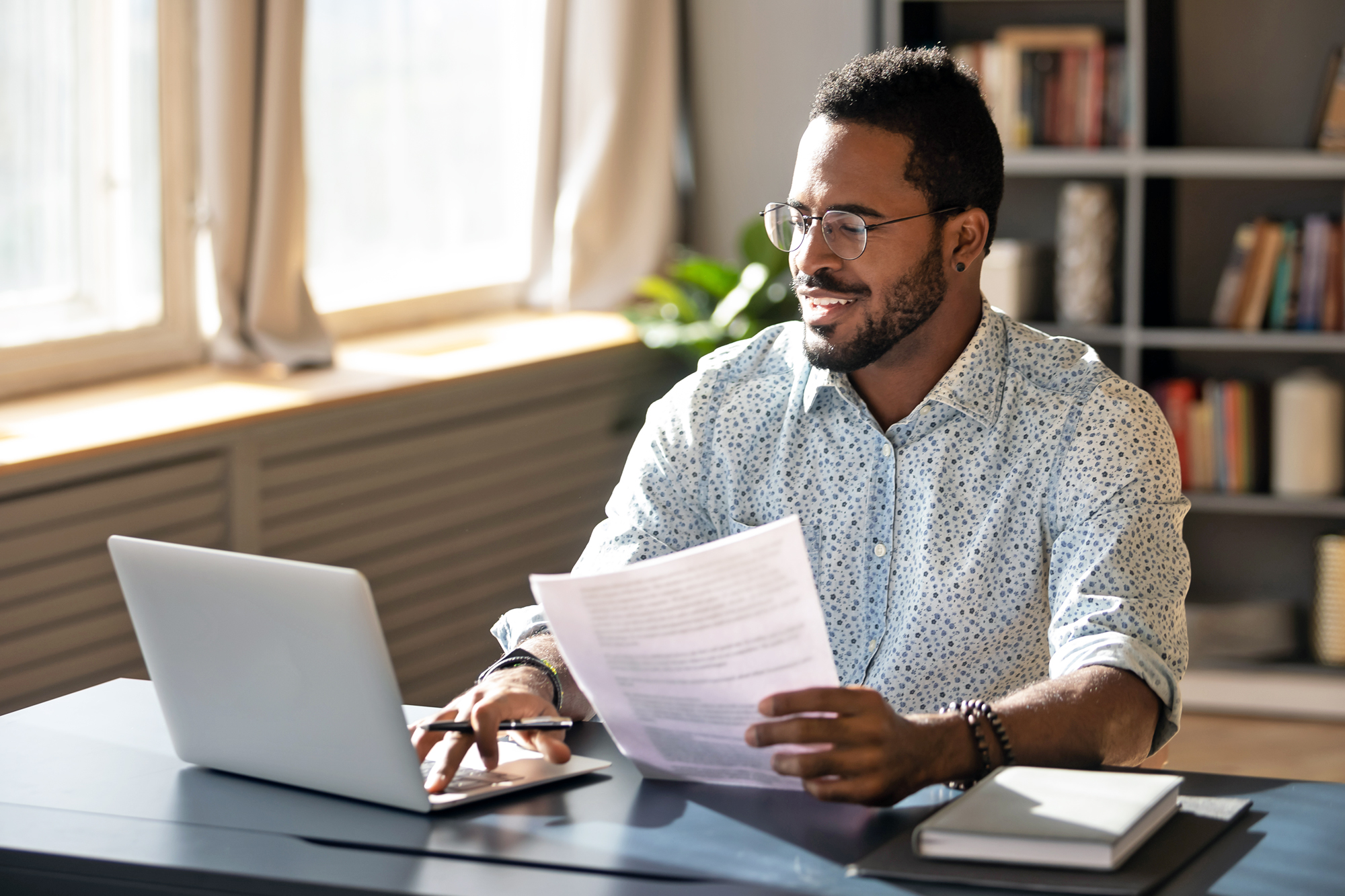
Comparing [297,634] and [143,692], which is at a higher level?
[297,634]

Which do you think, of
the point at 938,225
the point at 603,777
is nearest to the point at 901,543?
the point at 938,225

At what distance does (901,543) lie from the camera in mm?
1693

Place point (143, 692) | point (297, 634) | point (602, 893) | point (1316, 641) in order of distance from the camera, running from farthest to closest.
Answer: point (1316, 641) < point (143, 692) < point (297, 634) < point (602, 893)

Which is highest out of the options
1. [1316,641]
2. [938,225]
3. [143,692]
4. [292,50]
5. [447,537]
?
[292,50]

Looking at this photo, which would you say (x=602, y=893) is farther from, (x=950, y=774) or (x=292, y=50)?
(x=292, y=50)

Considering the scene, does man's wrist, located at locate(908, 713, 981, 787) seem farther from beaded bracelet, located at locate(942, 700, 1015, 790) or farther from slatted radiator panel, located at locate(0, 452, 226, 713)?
slatted radiator panel, located at locate(0, 452, 226, 713)

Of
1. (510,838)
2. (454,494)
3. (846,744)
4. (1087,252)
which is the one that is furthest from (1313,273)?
(510,838)

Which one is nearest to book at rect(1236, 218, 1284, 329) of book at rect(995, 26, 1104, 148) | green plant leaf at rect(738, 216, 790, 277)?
book at rect(995, 26, 1104, 148)

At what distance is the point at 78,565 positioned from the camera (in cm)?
249

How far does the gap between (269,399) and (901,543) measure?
1.51 meters

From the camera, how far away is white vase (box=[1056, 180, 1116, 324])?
11.9 feet

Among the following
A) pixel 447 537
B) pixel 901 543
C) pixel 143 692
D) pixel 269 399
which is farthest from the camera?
pixel 447 537

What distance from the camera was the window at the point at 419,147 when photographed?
3547mm

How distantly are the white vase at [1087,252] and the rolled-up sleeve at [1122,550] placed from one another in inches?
80.9
